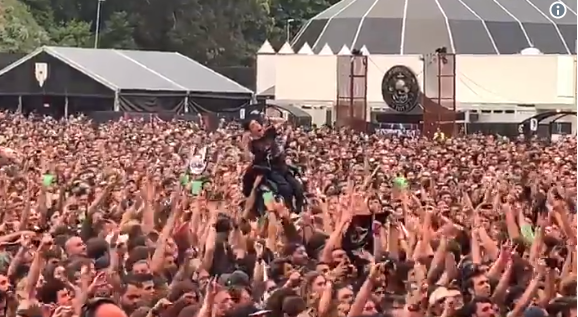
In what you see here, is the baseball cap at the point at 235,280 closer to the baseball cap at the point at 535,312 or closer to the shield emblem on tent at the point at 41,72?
the baseball cap at the point at 535,312

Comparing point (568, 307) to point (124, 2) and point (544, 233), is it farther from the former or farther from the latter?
point (124, 2)

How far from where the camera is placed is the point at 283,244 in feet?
38.7

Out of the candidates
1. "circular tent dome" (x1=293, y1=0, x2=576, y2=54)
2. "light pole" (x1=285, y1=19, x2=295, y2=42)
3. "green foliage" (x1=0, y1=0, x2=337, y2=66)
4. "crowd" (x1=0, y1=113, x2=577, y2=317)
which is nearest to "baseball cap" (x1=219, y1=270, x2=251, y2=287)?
"crowd" (x1=0, y1=113, x2=577, y2=317)

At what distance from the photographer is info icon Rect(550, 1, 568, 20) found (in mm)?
61219

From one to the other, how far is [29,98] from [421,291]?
142 ft

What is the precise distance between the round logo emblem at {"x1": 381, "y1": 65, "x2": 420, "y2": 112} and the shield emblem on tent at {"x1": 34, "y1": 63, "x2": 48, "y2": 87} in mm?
13090

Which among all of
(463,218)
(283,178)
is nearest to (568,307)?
(463,218)

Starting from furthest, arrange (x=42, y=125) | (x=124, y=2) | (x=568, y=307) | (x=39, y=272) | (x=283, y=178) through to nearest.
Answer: (x=124, y=2) → (x=42, y=125) → (x=283, y=178) → (x=39, y=272) → (x=568, y=307)

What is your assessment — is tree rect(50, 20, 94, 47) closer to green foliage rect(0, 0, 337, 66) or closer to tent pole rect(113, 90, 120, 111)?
green foliage rect(0, 0, 337, 66)

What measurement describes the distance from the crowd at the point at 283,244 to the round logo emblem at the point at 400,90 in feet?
67.2

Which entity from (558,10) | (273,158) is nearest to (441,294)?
(273,158)

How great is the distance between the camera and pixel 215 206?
14.0 meters

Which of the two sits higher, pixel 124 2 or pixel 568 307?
pixel 124 2

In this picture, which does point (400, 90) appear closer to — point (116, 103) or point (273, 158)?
point (116, 103)
